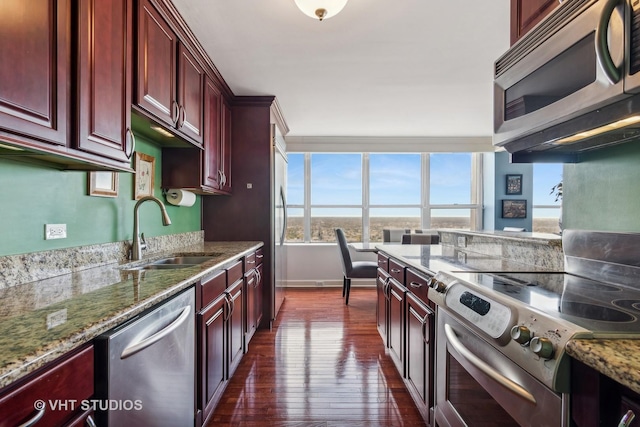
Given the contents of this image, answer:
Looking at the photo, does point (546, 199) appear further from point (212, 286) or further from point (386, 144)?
point (212, 286)

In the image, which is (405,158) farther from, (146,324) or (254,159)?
(146,324)

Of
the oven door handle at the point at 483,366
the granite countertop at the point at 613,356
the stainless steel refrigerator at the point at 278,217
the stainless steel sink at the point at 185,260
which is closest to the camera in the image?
the granite countertop at the point at 613,356

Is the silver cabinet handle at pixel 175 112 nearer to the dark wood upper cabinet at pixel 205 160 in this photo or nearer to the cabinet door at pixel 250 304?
the dark wood upper cabinet at pixel 205 160

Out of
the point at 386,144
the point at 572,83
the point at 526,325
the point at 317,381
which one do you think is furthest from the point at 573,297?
the point at 386,144

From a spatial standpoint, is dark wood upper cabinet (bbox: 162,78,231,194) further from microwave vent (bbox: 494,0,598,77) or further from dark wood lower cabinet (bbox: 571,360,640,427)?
dark wood lower cabinet (bbox: 571,360,640,427)

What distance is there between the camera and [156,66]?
1.73 metres

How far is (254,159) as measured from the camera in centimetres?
332

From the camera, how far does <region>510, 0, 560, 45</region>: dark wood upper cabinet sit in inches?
48.6

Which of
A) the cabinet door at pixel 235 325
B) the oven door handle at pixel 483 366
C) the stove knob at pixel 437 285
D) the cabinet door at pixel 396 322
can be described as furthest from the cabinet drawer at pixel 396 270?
the cabinet door at pixel 235 325

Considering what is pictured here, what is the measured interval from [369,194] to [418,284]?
3.77 m

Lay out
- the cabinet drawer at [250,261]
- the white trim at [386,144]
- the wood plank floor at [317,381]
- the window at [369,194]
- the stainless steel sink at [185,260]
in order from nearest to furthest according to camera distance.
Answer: the wood plank floor at [317,381]
the stainless steel sink at [185,260]
the cabinet drawer at [250,261]
the white trim at [386,144]
the window at [369,194]

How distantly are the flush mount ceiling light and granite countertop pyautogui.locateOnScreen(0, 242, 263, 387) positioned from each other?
1525 millimetres

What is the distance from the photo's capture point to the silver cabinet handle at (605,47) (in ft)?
2.73

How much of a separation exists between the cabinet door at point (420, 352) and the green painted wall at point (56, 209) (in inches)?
72.8
